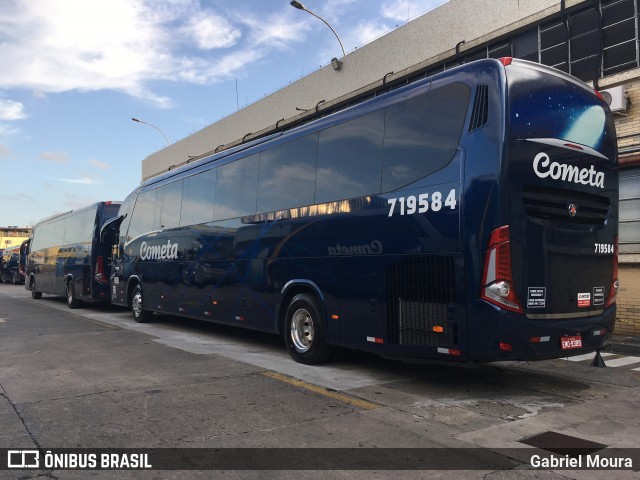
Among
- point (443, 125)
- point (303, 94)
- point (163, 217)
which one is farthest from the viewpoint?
point (303, 94)

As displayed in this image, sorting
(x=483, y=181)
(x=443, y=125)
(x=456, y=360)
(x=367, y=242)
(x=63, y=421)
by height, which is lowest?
(x=63, y=421)

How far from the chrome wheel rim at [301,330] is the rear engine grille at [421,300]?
1851mm

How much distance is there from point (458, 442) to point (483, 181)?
2.65m

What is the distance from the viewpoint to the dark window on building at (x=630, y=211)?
11.9 metres

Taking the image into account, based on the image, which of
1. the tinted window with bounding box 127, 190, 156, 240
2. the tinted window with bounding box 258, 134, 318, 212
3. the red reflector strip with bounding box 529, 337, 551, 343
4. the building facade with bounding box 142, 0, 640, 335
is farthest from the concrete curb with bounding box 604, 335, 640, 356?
the tinted window with bounding box 127, 190, 156, 240

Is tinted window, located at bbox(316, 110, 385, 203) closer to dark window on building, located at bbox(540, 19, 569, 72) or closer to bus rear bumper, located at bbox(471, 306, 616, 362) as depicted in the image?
bus rear bumper, located at bbox(471, 306, 616, 362)

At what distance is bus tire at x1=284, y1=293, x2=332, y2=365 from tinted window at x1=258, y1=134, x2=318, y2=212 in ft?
5.05

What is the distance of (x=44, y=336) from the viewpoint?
11242mm

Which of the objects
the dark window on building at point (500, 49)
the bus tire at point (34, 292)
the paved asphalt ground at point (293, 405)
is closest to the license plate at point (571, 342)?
the paved asphalt ground at point (293, 405)

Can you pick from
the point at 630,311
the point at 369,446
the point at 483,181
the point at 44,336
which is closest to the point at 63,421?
the point at 369,446

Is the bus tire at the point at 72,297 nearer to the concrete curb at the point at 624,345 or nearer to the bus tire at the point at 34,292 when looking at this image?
the bus tire at the point at 34,292

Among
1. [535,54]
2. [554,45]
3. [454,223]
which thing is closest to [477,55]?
[535,54]

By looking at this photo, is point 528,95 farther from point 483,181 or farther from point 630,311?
point 630,311

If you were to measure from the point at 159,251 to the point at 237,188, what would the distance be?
3.97 meters
